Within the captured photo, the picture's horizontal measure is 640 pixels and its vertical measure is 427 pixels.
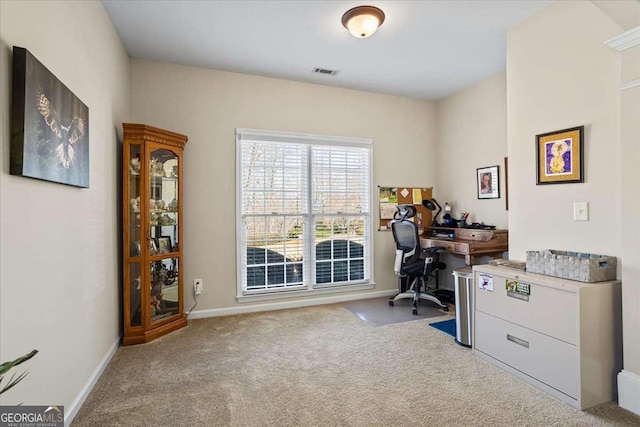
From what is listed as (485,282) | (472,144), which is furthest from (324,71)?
(485,282)

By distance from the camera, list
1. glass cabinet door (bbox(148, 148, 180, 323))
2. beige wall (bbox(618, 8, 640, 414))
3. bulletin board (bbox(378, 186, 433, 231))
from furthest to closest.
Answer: bulletin board (bbox(378, 186, 433, 231)) < glass cabinet door (bbox(148, 148, 180, 323)) < beige wall (bbox(618, 8, 640, 414))

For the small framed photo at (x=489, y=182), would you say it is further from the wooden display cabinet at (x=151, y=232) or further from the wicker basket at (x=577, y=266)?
the wooden display cabinet at (x=151, y=232)

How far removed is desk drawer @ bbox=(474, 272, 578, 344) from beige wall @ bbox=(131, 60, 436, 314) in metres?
2.60

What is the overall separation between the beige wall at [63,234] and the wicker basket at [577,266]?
297cm

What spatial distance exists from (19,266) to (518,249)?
3301 millimetres

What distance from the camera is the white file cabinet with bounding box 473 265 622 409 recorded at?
6.26 feet

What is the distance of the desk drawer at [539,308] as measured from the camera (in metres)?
1.94

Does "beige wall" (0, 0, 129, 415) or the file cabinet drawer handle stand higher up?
"beige wall" (0, 0, 129, 415)

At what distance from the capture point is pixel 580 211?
2254 millimetres

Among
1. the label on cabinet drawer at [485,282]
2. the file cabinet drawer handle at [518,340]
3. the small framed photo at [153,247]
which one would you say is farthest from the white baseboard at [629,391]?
the small framed photo at [153,247]

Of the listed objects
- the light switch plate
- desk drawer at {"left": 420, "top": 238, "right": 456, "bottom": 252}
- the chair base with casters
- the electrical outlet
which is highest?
the light switch plate

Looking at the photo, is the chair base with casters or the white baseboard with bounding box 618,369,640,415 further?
the chair base with casters

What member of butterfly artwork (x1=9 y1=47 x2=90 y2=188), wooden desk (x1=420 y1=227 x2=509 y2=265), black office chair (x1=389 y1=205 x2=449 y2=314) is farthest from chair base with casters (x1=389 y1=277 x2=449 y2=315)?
butterfly artwork (x1=9 y1=47 x2=90 y2=188)

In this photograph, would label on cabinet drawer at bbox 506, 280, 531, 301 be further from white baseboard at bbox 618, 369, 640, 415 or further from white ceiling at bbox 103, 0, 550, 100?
white ceiling at bbox 103, 0, 550, 100
